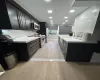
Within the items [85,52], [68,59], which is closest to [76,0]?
[85,52]

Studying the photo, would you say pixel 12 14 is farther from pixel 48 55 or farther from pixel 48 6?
pixel 48 55

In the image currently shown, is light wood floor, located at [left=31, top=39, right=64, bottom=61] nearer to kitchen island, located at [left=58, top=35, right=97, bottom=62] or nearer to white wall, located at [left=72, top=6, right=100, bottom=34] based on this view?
kitchen island, located at [left=58, top=35, right=97, bottom=62]

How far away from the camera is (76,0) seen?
6.40 feet

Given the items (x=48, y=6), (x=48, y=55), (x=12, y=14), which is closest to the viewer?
(x=12, y=14)

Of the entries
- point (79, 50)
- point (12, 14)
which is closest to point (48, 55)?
point (79, 50)

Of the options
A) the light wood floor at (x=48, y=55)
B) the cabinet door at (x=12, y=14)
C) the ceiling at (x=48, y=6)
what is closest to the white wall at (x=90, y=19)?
the ceiling at (x=48, y=6)

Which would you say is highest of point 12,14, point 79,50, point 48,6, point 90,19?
point 48,6

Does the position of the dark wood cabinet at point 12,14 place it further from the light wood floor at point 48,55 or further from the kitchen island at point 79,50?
the kitchen island at point 79,50

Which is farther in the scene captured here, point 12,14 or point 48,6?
point 48,6

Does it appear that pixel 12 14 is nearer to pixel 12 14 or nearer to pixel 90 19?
pixel 12 14

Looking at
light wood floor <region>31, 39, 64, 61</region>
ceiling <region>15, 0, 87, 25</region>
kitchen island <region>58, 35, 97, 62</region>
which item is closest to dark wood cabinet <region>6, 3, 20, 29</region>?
ceiling <region>15, 0, 87, 25</region>

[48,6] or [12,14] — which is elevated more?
[48,6]

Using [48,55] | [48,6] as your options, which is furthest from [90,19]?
[48,55]

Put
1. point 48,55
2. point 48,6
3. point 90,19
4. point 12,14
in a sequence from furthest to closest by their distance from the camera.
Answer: point 48,55, point 48,6, point 90,19, point 12,14
